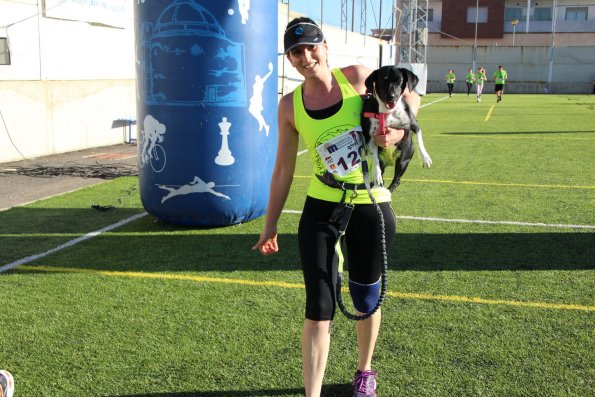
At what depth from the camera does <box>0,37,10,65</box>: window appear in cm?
1162

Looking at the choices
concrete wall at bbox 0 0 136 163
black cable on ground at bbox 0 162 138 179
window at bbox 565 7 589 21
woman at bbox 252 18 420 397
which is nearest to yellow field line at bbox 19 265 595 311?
woman at bbox 252 18 420 397

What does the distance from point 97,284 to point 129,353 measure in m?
1.47

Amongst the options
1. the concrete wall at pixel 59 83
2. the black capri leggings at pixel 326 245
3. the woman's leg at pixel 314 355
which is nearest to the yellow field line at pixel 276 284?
the black capri leggings at pixel 326 245

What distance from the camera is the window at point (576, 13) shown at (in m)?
62.3

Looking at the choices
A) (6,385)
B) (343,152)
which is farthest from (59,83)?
(343,152)

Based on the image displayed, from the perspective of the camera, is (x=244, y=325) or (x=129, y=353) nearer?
(x=129, y=353)

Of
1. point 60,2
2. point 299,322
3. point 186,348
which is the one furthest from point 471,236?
point 60,2

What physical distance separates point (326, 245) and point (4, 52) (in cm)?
1064

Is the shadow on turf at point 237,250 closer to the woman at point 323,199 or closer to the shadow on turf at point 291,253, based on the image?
the shadow on turf at point 291,253

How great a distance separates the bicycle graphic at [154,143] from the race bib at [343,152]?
13.4 feet

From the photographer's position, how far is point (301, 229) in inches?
129

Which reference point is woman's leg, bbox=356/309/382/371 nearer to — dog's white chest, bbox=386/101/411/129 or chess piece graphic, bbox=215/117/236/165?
dog's white chest, bbox=386/101/411/129

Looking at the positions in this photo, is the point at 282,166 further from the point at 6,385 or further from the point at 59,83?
the point at 59,83

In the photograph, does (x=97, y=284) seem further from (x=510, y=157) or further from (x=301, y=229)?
(x=510, y=157)
